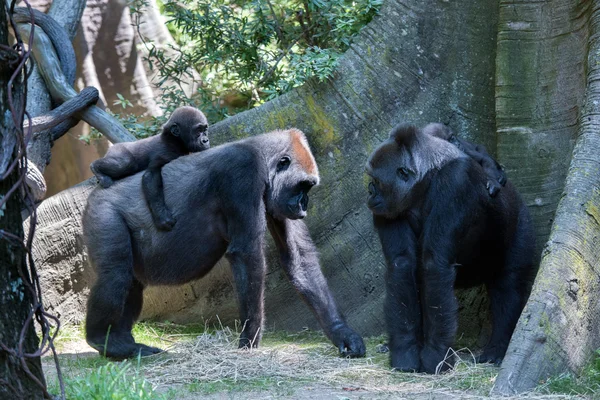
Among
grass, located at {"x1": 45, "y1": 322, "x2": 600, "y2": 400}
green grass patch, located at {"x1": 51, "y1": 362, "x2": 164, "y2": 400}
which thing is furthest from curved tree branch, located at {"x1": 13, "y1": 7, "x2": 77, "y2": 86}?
green grass patch, located at {"x1": 51, "y1": 362, "x2": 164, "y2": 400}

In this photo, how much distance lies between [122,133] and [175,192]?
3.28 feet

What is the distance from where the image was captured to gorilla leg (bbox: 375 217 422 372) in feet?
14.1

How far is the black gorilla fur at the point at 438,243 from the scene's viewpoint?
13.9 feet

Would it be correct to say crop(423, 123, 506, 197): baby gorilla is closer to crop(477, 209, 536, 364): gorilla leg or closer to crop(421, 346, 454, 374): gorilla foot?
Result: crop(477, 209, 536, 364): gorilla leg

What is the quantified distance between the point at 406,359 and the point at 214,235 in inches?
58.4

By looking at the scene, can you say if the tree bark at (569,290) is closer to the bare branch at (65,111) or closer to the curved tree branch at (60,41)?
the bare branch at (65,111)

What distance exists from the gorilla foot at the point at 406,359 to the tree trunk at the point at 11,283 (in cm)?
228

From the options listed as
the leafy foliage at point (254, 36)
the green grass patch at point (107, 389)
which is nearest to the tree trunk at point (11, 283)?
the green grass patch at point (107, 389)

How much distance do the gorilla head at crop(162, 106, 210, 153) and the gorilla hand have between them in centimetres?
151

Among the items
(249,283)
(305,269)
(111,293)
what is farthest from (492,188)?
(111,293)

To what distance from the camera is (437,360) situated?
415 cm

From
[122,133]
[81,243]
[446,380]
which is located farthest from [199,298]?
[446,380]

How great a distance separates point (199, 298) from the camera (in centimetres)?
575

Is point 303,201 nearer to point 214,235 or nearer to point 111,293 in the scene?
point 214,235
